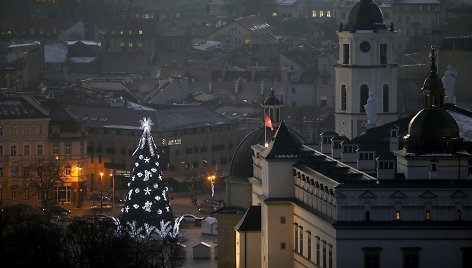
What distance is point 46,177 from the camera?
391 ft

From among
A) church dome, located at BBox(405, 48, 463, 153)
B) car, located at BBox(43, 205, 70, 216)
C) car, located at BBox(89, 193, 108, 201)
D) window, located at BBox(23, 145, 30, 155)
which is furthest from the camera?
window, located at BBox(23, 145, 30, 155)

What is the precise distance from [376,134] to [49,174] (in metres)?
22.7

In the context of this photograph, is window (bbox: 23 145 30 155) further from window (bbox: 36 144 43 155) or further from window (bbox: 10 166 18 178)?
window (bbox: 10 166 18 178)

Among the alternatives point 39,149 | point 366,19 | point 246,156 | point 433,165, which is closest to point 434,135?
point 433,165

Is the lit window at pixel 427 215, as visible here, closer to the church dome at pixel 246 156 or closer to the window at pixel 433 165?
the window at pixel 433 165

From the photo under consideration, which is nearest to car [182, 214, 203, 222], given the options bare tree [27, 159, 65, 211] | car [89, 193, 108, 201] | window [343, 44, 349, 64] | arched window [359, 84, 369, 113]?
bare tree [27, 159, 65, 211]

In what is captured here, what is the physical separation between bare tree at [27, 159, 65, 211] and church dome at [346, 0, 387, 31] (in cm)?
1384

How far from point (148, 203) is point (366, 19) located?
10.3 meters

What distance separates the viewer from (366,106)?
10656cm

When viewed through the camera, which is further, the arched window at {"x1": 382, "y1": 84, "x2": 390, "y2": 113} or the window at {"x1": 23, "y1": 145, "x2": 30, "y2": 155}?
the window at {"x1": 23, "y1": 145, "x2": 30, "y2": 155}

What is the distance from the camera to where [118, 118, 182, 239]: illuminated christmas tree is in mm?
104062

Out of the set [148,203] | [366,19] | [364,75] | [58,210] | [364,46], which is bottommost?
[58,210]

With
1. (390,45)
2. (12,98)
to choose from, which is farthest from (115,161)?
(390,45)

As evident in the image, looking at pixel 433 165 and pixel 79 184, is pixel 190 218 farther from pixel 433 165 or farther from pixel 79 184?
pixel 433 165
